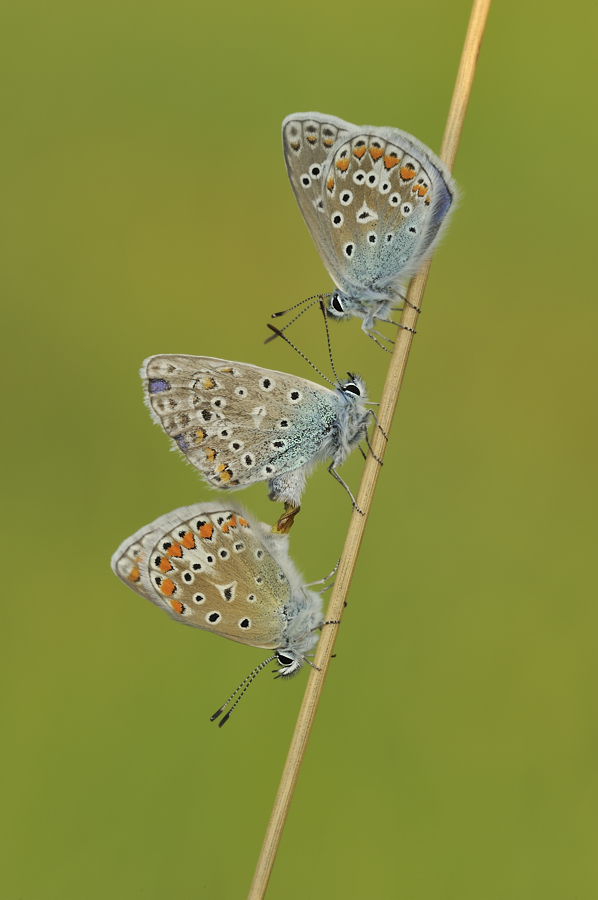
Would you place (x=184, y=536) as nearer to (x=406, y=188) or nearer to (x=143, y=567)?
(x=143, y=567)

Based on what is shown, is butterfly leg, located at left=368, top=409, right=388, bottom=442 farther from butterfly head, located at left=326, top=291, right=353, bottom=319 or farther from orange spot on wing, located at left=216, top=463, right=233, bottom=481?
orange spot on wing, located at left=216, top=463, right=233, bottom=481

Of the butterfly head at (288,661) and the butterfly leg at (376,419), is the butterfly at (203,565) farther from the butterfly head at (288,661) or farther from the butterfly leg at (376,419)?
the butterfly leg at (376,419)

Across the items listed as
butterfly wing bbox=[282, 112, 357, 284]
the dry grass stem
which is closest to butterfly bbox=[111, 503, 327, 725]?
the dry grass stem

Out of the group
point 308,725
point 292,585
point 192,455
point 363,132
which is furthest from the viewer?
→ point 192,455

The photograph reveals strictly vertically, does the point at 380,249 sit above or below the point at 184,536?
above

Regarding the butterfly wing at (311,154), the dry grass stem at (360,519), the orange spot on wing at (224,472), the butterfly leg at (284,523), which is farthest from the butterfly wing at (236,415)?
the butterfly wing at (311,154)

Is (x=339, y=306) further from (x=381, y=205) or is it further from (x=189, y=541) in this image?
(x=189, y=541)

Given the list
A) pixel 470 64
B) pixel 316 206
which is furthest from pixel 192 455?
pixel 470 64
